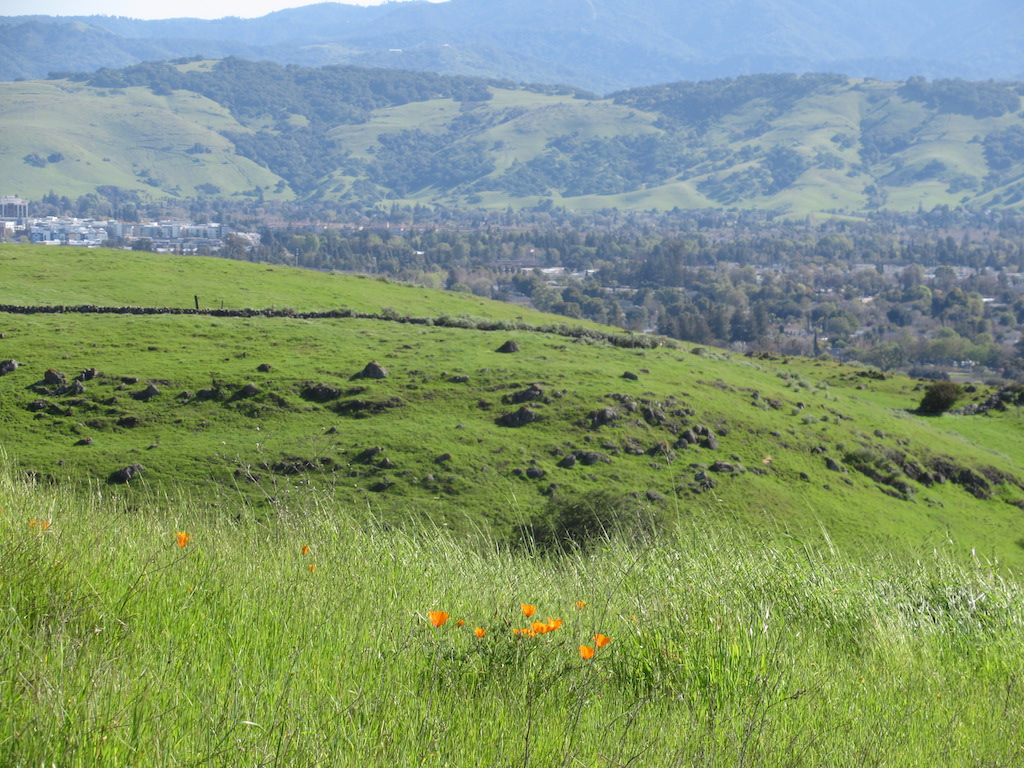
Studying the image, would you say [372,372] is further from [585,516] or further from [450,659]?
[450,659]

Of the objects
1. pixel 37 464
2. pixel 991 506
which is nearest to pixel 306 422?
pixel 37 464

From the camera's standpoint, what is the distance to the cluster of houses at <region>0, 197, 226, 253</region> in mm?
146125

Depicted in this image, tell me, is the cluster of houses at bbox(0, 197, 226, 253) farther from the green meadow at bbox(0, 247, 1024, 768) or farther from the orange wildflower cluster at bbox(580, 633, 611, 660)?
the orange wildflower cluster at bbox(580, 633, 611, 660)

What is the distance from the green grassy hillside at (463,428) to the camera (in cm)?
1961

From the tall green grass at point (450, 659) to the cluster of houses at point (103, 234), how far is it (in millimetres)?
128669

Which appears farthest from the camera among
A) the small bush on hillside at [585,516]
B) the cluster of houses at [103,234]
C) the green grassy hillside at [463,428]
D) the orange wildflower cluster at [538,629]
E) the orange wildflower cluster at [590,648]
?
the cluster of houses at [103,234]

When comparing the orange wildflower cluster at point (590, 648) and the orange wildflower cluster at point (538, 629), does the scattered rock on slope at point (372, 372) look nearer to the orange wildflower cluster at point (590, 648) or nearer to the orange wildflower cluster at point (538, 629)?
the orange wildflower cluster at point (538, 629)

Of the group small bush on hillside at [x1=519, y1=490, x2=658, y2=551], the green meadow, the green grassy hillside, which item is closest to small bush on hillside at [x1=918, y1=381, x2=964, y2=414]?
the green grassy hillside

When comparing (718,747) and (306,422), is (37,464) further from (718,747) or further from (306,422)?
(718,747)

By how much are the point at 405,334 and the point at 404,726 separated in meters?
29.3

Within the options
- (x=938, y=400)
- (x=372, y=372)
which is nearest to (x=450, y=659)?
(x=372, y=372)

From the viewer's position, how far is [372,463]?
20.6 metres

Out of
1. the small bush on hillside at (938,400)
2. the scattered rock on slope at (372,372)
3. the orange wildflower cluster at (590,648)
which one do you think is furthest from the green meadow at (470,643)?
the small bush on hillside at (938,400)

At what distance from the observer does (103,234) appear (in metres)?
170
